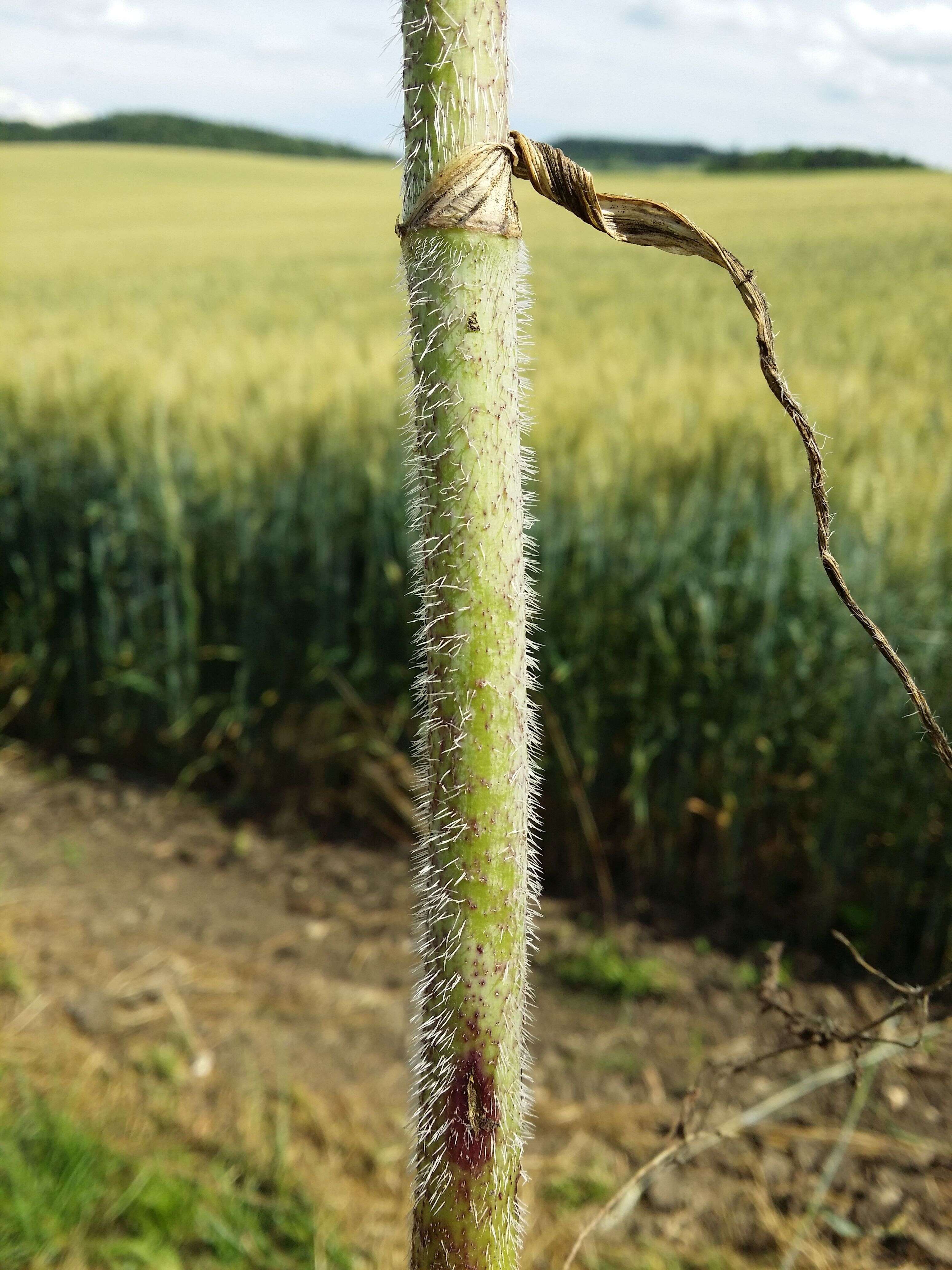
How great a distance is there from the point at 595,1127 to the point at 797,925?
77 centimetres

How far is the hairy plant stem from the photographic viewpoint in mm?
504

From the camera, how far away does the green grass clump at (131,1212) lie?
1.56 meters

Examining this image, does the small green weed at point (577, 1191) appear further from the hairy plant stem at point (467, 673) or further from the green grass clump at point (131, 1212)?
the hairy plant stem at point (467, 673)

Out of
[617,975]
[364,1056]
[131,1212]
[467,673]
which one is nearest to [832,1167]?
[617,975]

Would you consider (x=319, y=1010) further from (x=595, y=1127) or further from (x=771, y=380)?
(x=771, y=380)

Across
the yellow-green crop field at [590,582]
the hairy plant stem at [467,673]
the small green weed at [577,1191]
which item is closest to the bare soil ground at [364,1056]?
the small green weed at [577,1191]

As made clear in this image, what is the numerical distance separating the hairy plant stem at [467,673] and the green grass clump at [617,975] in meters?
1.80

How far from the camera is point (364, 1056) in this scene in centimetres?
217

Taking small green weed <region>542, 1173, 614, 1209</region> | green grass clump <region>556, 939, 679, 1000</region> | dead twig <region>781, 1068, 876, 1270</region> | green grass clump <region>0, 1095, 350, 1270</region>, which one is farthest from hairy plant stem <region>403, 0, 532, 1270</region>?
green grass clump <region>556, 939, 679, 1000</region>

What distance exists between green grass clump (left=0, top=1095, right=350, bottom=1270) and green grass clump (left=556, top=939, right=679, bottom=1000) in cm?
84

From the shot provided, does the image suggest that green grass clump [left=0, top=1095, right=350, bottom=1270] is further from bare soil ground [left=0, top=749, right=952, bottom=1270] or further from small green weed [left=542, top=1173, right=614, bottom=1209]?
small green weed [left=542, top=1173, right=614, bottom=1209]

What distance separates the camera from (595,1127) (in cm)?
199

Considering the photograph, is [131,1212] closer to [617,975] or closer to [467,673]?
[617,975]

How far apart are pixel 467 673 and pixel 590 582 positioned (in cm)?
211
